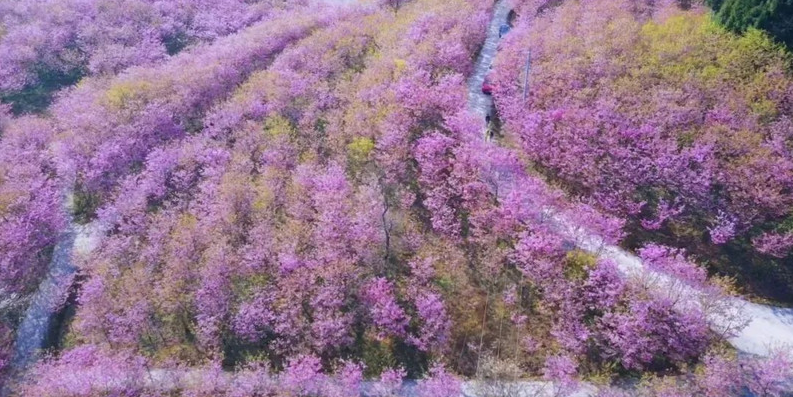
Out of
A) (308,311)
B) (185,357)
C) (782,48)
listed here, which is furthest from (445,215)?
(782,48)

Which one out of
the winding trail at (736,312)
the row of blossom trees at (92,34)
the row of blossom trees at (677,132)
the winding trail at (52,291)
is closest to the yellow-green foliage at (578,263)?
the winding trail at (736,312)

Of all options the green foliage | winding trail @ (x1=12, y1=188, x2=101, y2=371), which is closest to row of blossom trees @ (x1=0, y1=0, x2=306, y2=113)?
winding trail @ (x1=12, y1=188, x2=101, y2=371)

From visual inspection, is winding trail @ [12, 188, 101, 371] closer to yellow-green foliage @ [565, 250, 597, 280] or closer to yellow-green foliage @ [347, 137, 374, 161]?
yellow-green foliage @ [347, 137, 374, 161]

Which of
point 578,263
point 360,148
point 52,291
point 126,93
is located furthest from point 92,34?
point 578,263

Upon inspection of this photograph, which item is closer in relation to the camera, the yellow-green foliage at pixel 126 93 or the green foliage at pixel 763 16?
the green foliage at pixel 763 16

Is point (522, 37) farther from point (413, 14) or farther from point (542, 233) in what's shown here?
point (542, 233)

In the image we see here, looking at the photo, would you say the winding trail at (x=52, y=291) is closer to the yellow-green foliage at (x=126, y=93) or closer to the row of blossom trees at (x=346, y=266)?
the row of blossom trees at (x=346, y=266)

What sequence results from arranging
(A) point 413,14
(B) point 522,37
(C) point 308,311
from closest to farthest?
(C) point 308,311
(B) point 522,37
(A) point 413,14

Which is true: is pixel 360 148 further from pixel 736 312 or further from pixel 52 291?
pixel 736 312

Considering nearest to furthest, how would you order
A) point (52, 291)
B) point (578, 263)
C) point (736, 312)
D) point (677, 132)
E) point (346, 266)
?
point (736, 312)
point (346, 266)
point (578, 263)
point (52, 291)
point (677, 132)

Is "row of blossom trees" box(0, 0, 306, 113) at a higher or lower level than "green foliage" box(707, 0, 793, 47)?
lower

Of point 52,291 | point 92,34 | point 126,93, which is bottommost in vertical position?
point 52,291
